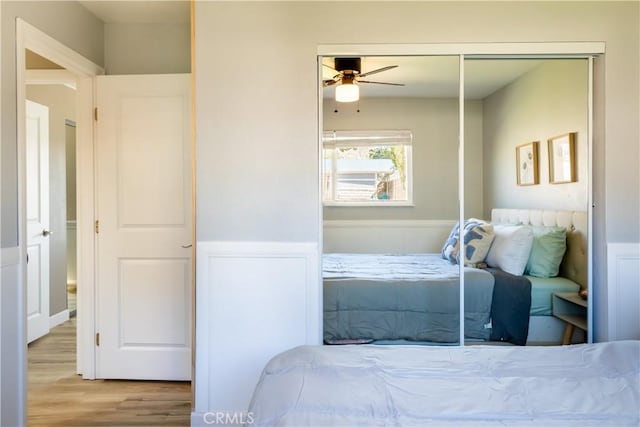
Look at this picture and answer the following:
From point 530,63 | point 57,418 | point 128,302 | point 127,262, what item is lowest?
point 57,418

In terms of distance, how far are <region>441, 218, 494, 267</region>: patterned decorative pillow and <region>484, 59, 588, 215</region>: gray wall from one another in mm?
121

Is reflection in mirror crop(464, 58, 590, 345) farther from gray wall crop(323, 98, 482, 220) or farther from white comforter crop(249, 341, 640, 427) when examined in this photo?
white comforter crop(249, 341, 640, 427)

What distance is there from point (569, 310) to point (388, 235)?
3.59ft

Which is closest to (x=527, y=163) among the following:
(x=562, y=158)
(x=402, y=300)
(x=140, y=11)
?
(x=562, y=158)

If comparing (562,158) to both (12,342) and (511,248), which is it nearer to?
(511,248)

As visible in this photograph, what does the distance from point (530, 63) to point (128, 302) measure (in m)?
2.96

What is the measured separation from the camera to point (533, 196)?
2420 millimetres

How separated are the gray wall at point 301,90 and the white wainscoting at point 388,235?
0.66ft

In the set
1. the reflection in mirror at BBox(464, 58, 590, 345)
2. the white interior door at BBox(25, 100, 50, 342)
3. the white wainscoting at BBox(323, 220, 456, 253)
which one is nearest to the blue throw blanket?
the reflection in mirror at BBox(464, 58, 590, 345)

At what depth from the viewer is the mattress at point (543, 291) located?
7.82 ft

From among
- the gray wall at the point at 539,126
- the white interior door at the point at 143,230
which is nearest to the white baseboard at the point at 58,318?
the white interior door at the point at 143,230

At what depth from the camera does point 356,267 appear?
2451 millimetres

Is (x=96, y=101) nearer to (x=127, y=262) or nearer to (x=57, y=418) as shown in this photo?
(x=127, y=262)

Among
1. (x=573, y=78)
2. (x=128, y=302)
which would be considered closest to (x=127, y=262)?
(x=128, y=302)
